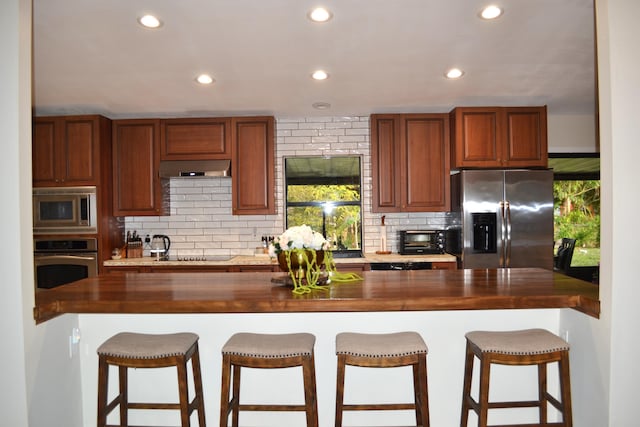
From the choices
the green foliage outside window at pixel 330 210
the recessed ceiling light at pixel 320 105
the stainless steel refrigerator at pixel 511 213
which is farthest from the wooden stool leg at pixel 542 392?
the recessed ceiling light at pixel 320 105

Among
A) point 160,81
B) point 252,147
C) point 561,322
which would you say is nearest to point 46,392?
point 160,81

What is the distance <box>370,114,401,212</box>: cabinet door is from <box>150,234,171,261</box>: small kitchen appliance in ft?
7.46

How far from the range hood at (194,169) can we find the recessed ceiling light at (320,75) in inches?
56.9

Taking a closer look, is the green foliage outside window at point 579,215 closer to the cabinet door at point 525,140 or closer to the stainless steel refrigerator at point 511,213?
the cabinet door at point 525,140

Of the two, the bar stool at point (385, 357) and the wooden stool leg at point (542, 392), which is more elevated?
the bar stool at point (385, 357)

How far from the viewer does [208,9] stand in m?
2.27

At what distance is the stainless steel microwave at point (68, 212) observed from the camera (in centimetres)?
417

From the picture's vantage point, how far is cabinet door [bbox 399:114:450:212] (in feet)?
14.3

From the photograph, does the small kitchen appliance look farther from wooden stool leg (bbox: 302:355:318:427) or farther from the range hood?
wooden stool leg (bbox: 302:355:318:427)

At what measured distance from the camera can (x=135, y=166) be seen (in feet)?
14.4

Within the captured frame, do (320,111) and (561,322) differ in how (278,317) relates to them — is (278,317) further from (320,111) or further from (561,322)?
(320,111)

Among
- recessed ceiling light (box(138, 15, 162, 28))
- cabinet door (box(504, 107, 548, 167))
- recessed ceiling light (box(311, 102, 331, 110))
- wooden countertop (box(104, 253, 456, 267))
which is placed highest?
recessed ceiling light (box(138, 15, 162, 28))
